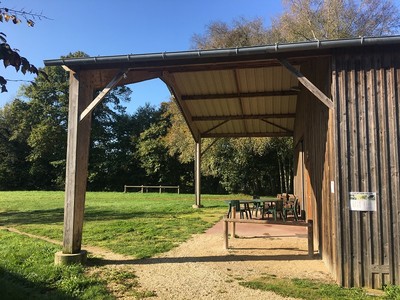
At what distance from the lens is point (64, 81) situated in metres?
42.9

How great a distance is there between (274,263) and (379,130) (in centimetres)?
291

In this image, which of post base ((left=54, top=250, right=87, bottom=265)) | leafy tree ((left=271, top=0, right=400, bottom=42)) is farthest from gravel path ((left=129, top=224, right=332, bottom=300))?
leafy tree ((left=271, top=0, right=400, bottom=42))

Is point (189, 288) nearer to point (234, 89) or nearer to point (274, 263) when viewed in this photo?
point (274, 263)

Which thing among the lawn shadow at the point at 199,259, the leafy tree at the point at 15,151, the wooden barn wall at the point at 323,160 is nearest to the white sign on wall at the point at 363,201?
the wooden barn wall at the point at 323,160

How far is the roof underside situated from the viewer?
231 inches

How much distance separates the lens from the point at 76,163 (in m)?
6.27

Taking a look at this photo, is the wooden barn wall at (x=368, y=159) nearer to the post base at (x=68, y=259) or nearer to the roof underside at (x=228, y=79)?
the roof underside at (x=228, y=79)

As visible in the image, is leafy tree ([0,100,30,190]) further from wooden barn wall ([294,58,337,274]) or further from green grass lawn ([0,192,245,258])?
wooden barn wall ([294,58,337,274])

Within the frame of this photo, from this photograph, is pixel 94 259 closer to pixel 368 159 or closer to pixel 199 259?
pixel 199 259

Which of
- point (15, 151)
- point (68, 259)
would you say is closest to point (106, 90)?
point (68, 259)

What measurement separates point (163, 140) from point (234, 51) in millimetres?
29532

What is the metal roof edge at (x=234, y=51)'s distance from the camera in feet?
16.6

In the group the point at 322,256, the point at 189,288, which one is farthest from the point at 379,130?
the point at 189,288

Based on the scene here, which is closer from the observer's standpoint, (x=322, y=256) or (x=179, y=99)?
(x=322, y=256)
